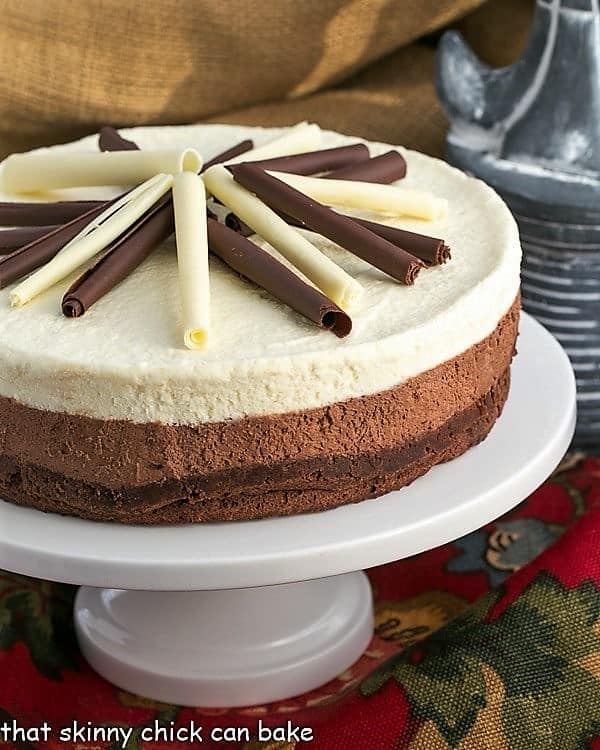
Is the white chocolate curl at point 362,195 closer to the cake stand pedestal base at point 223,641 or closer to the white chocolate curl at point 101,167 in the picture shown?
the white chocolate curl at point 101,167

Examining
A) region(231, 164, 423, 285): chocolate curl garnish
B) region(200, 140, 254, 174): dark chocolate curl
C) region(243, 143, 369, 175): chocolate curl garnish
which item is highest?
region(231, 164, 423, 285): chocolate curl garnish

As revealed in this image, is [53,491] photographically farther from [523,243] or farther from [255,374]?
[523,243]

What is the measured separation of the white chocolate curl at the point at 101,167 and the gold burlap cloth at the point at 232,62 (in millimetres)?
717

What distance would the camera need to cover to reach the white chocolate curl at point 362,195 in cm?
171

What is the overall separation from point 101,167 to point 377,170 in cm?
44

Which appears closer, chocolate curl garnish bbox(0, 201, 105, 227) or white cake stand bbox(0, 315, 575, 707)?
white cake stand bbox(0, 315, 575, 707)

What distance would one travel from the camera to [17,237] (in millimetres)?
1673

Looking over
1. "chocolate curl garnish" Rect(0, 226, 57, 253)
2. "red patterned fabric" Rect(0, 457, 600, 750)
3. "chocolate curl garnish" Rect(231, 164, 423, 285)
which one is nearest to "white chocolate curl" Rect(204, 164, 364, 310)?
"chocolate curl garnish" Rect(231, 164, 423, 285)

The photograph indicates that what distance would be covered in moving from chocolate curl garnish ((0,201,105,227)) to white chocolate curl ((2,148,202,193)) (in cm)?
6

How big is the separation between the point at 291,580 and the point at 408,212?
2.07ft

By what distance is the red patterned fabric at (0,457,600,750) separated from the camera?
1577 millimetres

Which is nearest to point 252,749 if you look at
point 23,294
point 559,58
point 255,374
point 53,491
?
point 53,491

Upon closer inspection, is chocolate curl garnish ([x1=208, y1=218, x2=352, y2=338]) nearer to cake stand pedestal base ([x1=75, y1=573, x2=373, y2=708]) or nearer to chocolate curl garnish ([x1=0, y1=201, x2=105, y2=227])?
chocolate curl garnish ([x1=0, y1=201, x2=105, y2=227])

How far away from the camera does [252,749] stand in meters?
1.63
